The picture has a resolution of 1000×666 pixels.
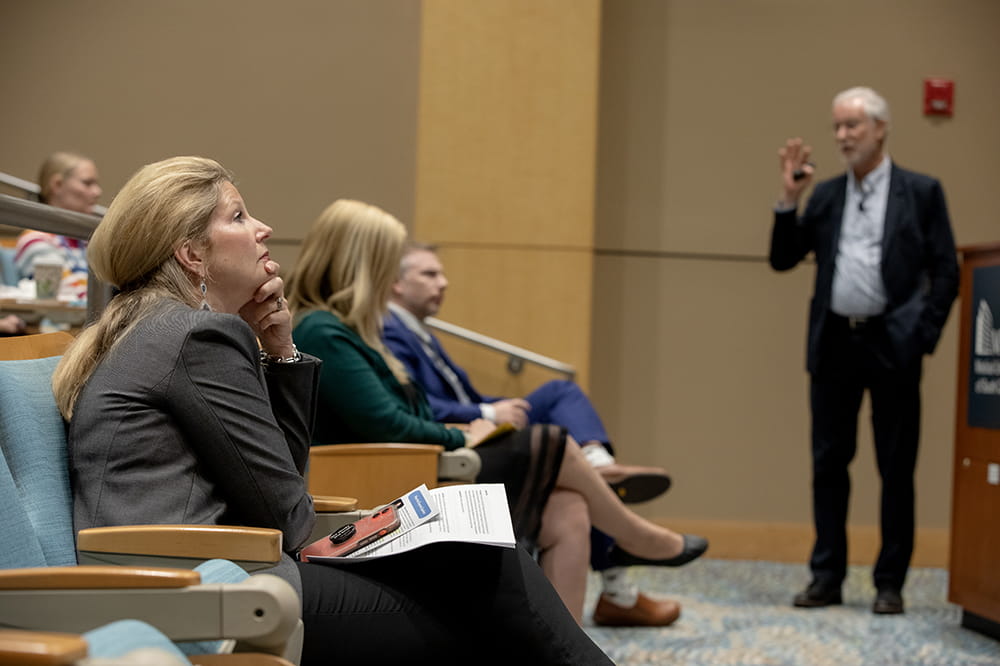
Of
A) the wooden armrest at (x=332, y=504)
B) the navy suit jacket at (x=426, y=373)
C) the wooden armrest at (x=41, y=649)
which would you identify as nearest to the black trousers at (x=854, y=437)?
the navy suit jacket at (x=426, y=373)

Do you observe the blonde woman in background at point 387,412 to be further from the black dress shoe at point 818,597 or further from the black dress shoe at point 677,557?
the black dress shoe at point 818,597

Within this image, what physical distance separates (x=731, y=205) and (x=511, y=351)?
1.27 metres

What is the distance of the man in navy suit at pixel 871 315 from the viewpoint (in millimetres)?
3871

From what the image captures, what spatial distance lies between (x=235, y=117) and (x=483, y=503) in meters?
3.48

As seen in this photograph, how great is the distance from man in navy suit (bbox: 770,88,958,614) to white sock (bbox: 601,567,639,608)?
0.72m

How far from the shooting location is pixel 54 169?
4.21m

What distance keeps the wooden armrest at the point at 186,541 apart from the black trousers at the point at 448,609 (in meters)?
0.16

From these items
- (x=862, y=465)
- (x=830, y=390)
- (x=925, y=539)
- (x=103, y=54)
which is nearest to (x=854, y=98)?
(x=830, y=390)

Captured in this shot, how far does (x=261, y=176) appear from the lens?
4891mm

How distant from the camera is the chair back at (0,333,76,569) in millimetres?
1457

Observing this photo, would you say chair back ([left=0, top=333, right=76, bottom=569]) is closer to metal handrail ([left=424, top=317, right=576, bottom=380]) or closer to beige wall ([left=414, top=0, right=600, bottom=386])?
metal handrail ([left=424, top=317, right=576, bottom=380])

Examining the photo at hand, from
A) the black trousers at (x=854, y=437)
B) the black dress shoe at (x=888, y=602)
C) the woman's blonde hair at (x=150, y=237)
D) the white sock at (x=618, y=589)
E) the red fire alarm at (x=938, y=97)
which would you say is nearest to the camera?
the woman's blonde hair at (x=150, y=237)

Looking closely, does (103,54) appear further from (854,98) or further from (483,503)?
(483,503)

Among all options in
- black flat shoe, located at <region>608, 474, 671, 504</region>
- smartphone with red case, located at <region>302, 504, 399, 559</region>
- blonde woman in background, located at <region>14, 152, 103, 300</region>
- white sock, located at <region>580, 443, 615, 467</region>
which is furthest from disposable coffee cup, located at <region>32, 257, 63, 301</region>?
smartphone with red case, located at <region>302, 504, 399, 559</region>
